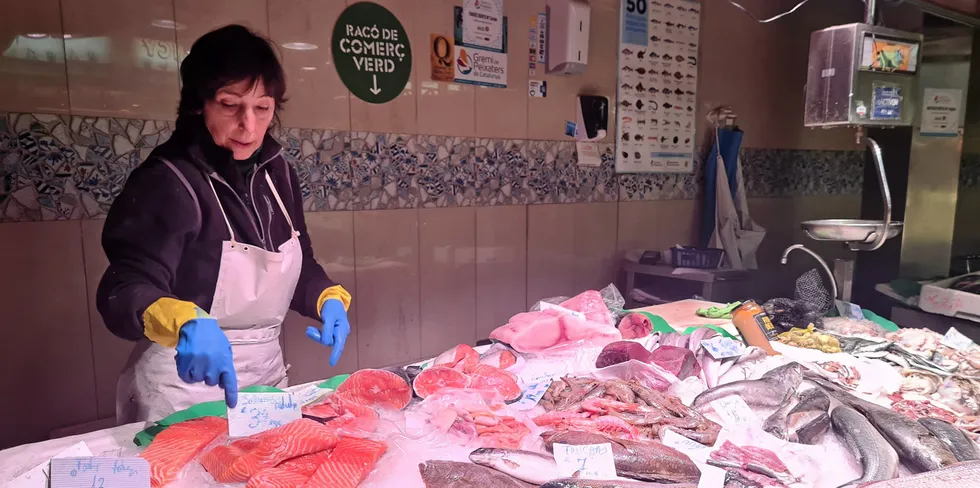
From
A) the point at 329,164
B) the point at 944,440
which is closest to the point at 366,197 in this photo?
the point at 329,164

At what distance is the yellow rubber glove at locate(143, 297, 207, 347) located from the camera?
5.21 feet

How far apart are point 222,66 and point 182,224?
1.90ft

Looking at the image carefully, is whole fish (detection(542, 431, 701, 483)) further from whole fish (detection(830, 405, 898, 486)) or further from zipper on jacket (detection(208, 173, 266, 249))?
zipper on jacket (detection(208, 173, 266, 249))

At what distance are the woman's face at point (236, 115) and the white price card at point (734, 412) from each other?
186cm

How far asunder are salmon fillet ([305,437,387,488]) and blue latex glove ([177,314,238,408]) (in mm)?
346

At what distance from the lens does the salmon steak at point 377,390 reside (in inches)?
71.2

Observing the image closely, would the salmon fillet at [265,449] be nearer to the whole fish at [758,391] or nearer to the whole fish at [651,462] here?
the whole fish at [651,462]

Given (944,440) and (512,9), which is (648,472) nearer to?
(944,440)

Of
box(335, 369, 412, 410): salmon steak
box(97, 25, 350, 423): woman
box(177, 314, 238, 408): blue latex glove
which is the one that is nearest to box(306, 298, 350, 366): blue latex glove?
box(97, 25, 350, 423): woman

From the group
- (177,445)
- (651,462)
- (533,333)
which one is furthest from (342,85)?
(651,462)

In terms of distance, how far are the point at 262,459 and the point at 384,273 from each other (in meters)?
2.32

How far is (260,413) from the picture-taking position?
1618 mm

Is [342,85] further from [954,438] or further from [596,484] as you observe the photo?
[954,438]

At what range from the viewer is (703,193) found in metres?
5.45
